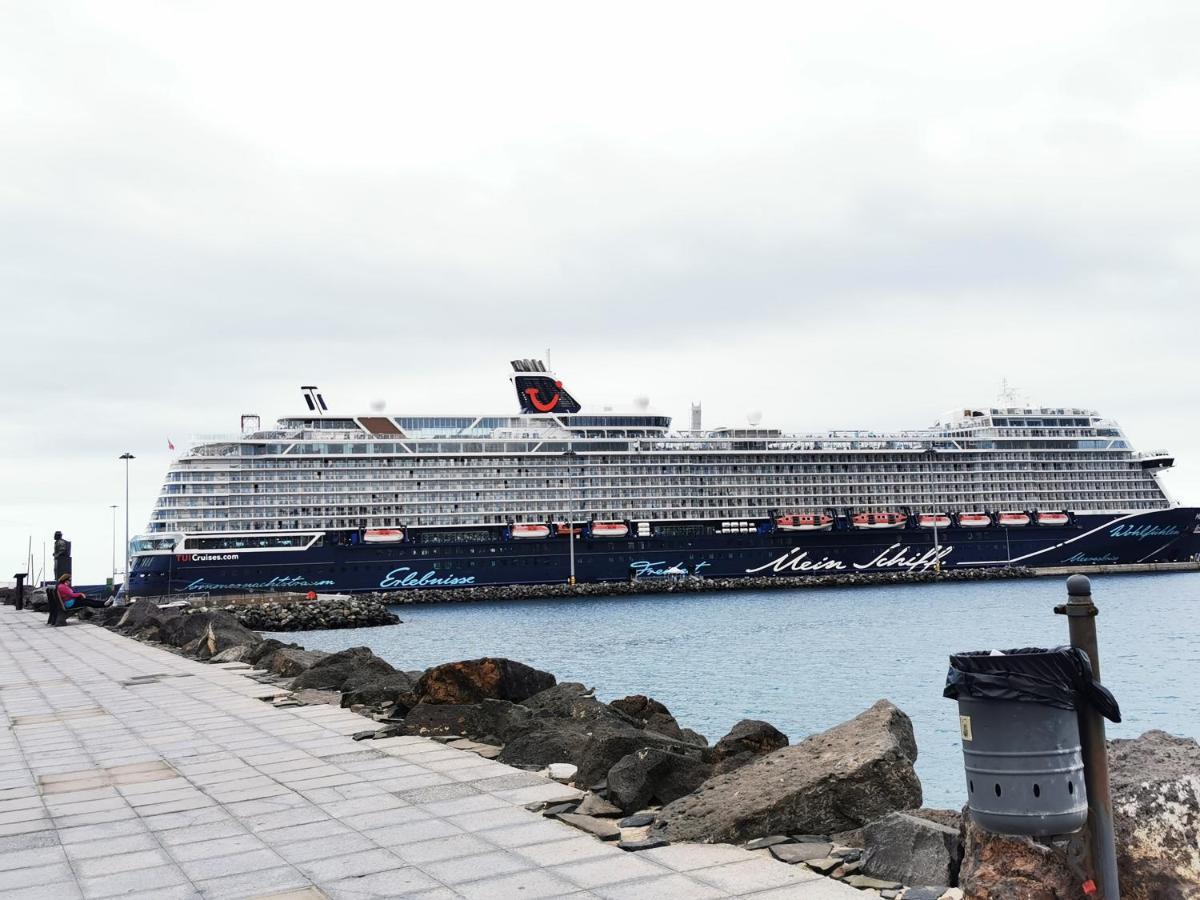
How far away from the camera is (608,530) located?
80438 mm

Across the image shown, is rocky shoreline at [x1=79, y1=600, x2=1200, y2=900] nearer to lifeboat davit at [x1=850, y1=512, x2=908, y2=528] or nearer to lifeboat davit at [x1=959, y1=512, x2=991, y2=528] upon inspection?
lifeboat davit at [x1=850, y1=512, x2=908, y2=528]

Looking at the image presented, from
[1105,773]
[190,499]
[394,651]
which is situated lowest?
[394,651]

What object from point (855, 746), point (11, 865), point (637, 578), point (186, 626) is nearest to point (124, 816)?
point (11, 865)

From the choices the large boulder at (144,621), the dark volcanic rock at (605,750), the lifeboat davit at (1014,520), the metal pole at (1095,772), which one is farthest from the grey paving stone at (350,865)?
the lifeboat davit at (1014,520)

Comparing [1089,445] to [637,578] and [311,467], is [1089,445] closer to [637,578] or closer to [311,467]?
[637,578]

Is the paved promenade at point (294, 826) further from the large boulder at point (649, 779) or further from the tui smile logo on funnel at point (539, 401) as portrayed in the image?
the tui smile logo on funnel at point (539, 401)

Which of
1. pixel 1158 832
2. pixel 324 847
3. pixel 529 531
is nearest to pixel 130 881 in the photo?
pixel 324 847

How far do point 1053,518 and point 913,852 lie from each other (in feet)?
299

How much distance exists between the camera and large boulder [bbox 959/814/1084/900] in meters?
4.27

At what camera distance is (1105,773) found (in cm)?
427

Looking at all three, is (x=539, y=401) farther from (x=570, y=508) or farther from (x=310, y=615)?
(x=310, y=615)

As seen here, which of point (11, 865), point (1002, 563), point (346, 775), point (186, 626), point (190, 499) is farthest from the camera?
point (1002, 563)

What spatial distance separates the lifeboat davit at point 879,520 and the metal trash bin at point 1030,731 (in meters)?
83.8

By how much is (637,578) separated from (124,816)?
7240 centimetres
